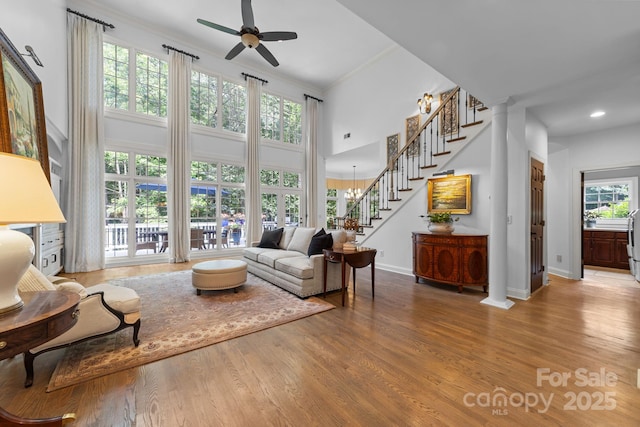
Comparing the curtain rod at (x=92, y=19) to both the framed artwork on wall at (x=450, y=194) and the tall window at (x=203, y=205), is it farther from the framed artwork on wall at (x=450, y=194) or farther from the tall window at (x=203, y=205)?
the framed artwork on wall at (x=450, y=194)

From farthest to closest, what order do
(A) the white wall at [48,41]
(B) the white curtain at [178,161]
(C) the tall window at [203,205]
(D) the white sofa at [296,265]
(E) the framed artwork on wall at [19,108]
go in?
1. (C) the tall window at [203,205]
2. (B) the white curtain at [178,161]
3. (D) the white sofa at [296,265]
4. (A) the white wall at [48,41]
5. (E) the framed artwork on wall at [19,108]

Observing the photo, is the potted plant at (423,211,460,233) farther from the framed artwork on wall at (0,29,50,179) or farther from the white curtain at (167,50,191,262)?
the white curtain at (167,50,191,262)

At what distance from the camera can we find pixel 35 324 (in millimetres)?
1148

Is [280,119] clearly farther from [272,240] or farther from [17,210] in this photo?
[17,210]

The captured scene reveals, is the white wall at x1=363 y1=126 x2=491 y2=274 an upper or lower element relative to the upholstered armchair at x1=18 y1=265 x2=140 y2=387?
upper

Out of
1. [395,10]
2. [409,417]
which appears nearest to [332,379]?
[409,417]

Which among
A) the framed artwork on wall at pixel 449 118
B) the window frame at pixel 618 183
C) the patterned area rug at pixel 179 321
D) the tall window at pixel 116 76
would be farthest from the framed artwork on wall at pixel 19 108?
the window frame at pixel 618 183

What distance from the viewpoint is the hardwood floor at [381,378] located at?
1.59 meters

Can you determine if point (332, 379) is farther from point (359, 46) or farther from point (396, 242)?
point (359, 46)

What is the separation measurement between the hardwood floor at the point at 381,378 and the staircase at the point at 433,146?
2.01 metres

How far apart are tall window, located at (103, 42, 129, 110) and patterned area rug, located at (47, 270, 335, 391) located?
407 centimetres

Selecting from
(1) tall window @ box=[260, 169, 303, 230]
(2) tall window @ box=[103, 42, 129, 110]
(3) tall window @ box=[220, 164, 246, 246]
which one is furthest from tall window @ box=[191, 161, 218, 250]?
(2) tall window @ box=[103, 42, 129, 110]

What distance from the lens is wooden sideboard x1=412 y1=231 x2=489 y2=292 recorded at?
3.97 meters

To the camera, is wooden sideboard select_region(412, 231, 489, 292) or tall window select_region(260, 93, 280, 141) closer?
wooden sideboard select_region(412, 231, 489, 292)
